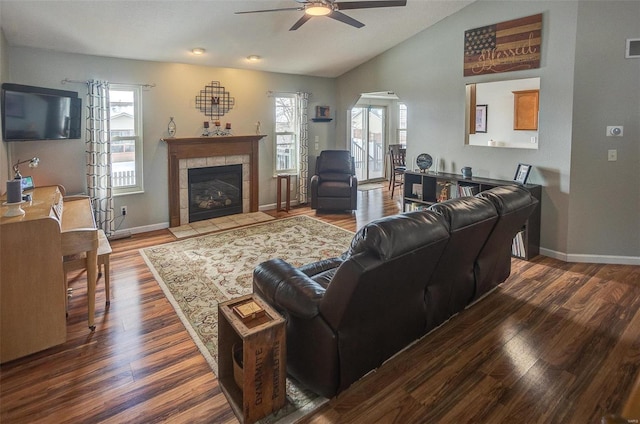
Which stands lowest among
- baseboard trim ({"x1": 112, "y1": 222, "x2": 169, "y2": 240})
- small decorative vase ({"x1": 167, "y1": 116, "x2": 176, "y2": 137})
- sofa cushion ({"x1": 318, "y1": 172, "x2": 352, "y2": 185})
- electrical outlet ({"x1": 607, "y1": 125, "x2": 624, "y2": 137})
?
baseboard trim ({"x1": 112, "y1": 222, "x2": 169, "y2": 240})

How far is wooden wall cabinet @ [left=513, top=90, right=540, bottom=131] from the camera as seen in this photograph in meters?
6.53

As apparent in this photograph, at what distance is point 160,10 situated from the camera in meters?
3.84

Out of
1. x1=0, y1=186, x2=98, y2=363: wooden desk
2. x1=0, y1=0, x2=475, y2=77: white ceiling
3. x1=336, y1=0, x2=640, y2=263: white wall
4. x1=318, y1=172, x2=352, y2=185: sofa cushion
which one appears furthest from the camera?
x1=318, y1=172, x2=352, y2=185: sofa cushion

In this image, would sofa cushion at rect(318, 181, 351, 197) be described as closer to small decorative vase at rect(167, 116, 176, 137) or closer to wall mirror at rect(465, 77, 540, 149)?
wall mirror at rect(465, 77, 540, 149)

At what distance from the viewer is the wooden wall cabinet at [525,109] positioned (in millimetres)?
6527

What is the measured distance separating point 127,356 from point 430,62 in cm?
522

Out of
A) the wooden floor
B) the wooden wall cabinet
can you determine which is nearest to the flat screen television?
the wooden floor

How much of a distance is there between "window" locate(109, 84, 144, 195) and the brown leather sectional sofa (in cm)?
384

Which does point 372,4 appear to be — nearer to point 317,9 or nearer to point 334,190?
point 317,9

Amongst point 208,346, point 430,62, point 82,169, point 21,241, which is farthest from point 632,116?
point 82,169

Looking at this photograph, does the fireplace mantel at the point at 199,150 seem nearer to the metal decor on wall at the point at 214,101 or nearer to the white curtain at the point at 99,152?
the metal decor on wall at the point at 214,101

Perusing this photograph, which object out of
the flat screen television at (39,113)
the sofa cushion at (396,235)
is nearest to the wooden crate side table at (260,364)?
the sofa cushion at (396,235)

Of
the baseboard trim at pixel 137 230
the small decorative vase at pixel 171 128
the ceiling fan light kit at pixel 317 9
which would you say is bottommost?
the baseboard trim at pixel 137 230

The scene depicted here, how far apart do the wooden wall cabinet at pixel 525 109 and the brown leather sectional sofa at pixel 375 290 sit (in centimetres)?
469
